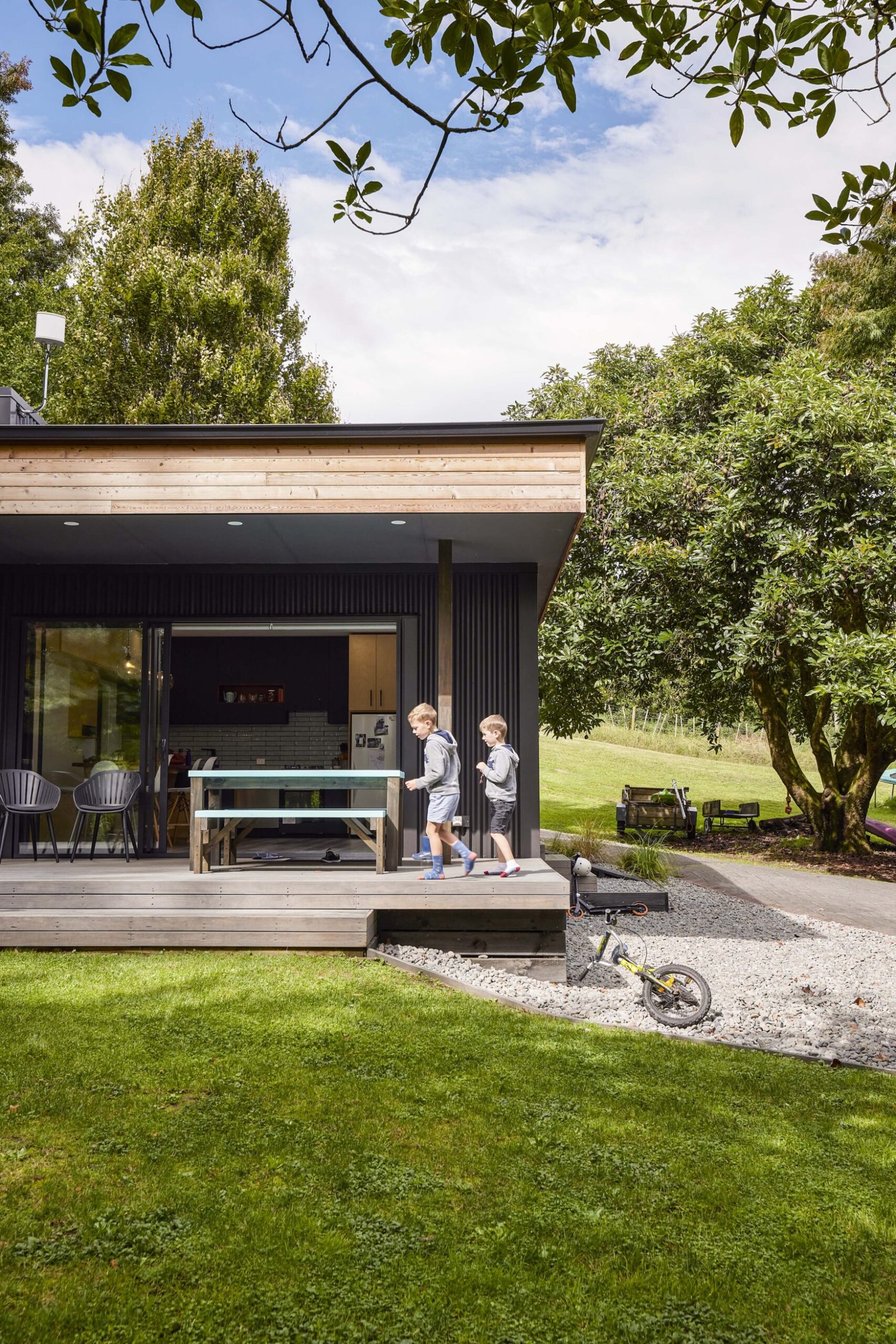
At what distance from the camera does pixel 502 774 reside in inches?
284

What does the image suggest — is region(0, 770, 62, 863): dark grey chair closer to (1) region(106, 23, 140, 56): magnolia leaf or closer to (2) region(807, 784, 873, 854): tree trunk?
(1) region(106, 23, 140, 56): magnolia leaf

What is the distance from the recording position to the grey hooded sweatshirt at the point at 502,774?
722cm

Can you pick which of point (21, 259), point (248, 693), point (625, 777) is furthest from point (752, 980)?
point (625, 777)

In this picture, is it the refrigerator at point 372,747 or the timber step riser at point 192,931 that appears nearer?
the timber step riser at point 192,931

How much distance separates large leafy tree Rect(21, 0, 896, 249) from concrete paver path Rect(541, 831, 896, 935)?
8692mm

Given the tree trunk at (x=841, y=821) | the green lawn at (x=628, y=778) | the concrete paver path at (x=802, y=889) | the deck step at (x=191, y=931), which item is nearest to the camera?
the deck step at (x=191, y=931)

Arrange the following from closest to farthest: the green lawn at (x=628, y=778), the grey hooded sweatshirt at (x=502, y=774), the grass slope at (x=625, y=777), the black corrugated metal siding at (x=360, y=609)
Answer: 1. the grey hooded sweatshirt at (x=502, y=774)
2. the black corrugated metal siding at (x=360, y=609)
3. the green lawn at (x=628, y=778)
4. the grass slope at (x=625, y=777)

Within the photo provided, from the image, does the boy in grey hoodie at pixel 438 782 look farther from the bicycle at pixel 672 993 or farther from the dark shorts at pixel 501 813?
the bicycle at pixel 672 993

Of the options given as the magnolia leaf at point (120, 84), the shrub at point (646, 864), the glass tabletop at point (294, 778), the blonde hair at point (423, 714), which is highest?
the magnolia leaf at point (120, 84)

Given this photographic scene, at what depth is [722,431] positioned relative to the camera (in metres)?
14.6

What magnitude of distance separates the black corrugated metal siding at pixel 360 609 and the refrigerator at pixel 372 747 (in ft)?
12.6

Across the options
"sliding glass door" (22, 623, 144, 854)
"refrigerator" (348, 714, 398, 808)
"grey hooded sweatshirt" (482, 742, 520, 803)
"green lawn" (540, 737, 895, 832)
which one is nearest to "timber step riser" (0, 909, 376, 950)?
"grey hooded sweatshirt" (482, 742, 520, 803)

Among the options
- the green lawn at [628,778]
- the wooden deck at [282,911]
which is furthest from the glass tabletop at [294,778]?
the green lawn at [628,778]

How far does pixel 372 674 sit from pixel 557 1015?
779cm
